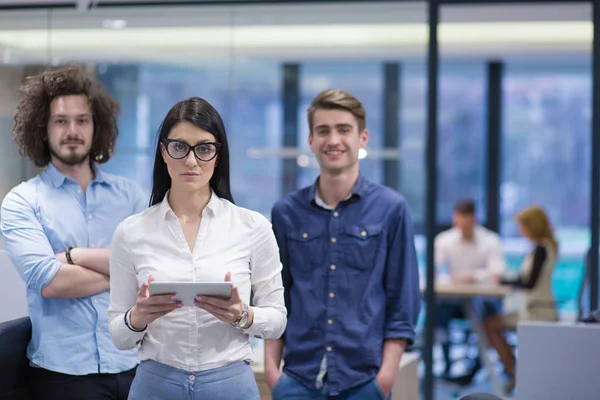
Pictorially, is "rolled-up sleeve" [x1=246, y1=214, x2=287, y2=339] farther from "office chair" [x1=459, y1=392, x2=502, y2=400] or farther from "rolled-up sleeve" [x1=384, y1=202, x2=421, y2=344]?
"rolled-up sleeve" [x1=384, y1=202, x2=421, y2=344]

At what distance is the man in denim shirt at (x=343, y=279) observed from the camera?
2760 mm

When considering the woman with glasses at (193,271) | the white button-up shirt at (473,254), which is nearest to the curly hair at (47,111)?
the woman with glasses at (193,271)

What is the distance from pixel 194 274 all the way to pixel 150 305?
0.51ft

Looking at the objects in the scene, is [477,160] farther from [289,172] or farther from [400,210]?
[400,210]

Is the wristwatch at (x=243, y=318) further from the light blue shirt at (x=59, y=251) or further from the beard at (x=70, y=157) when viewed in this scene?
the beard at (x=70, y=157)

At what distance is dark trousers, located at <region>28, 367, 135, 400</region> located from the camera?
108 inches

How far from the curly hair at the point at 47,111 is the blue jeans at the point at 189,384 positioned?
1157mm

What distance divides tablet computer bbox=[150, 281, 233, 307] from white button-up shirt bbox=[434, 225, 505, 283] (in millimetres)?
5429

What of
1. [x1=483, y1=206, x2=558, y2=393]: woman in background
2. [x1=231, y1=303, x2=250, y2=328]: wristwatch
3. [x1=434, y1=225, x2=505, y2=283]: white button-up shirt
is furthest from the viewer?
[x1=434, y1=225, x2=505, y2=283]: white button-up shirt

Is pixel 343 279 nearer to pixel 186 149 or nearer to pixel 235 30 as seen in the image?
pixel 186 149

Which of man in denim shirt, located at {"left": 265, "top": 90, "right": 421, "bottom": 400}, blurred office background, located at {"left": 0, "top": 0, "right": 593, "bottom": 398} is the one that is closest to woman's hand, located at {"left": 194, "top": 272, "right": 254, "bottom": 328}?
man in denim shirt, located at {"left": 265, "top": 90, "right": 421, "bottom": 400}

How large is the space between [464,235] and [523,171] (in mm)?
2086

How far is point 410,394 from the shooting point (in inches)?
153

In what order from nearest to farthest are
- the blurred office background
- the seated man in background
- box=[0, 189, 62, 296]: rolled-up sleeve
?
box=[0, 189, 62, 296]: rolled-up sleeve, the blurred office background, the seated man in background
